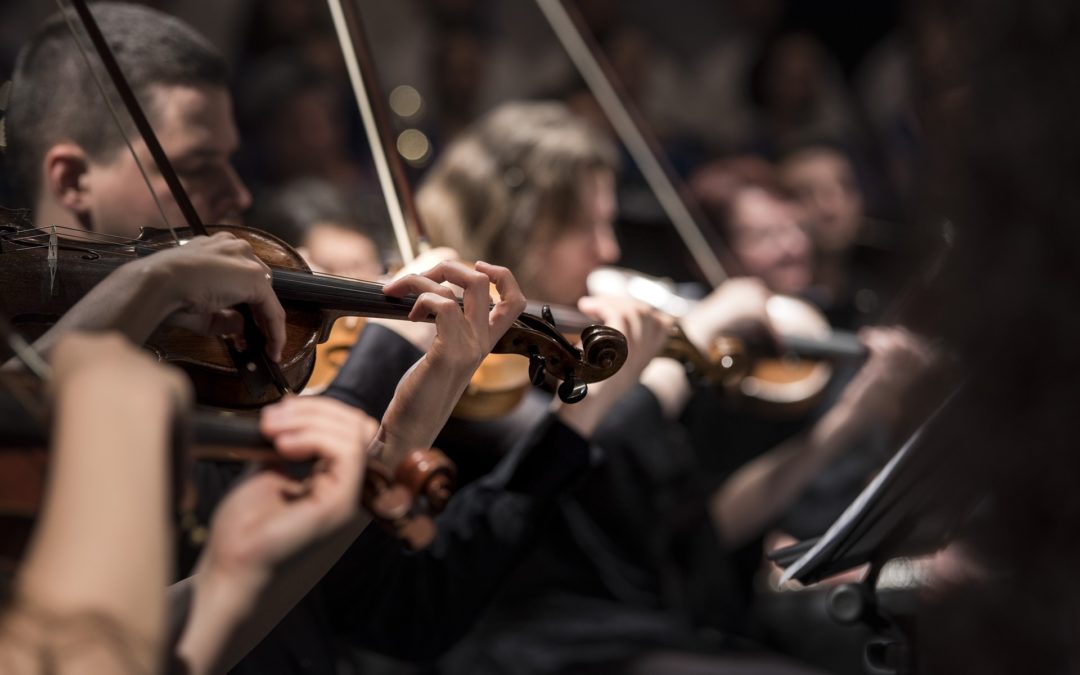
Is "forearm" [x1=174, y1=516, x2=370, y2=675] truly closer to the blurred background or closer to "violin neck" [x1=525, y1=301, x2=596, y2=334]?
"violin neck" [x1=525, y1=301, x2=596, y2=334]

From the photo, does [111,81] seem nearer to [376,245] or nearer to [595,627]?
[376,245]

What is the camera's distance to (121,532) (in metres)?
0.48

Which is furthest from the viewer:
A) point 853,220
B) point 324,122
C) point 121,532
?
point 853,220

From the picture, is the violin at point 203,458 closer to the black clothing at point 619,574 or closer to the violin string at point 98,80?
the violin string at point 98,80

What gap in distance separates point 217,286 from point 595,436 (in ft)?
2.97

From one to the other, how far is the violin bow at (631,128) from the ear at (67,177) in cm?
74

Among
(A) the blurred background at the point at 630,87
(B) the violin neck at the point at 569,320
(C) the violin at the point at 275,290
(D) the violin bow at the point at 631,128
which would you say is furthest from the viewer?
(A) the blurred background at the point at 630,87

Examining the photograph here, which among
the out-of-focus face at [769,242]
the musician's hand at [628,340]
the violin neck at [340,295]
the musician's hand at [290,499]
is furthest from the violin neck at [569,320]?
the out-of-focus face at [769,242]

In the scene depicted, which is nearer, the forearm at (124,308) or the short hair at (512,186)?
the forearm at (124,308)

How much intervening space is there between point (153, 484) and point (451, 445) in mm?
619

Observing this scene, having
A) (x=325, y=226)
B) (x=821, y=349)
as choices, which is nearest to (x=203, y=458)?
(x=325, y=226)

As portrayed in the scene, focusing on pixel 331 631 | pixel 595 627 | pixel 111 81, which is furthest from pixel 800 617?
pixel 111 81

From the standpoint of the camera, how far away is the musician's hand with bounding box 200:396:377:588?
562 mm

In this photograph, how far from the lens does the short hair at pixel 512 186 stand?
58.8 inches
